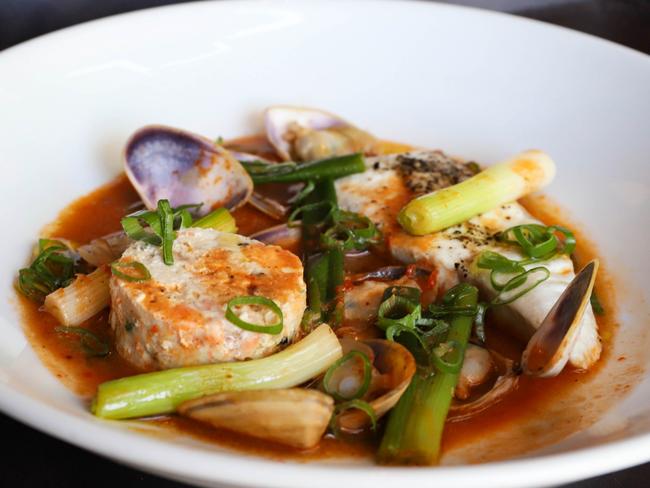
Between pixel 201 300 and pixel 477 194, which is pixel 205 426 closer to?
pixel 201 300

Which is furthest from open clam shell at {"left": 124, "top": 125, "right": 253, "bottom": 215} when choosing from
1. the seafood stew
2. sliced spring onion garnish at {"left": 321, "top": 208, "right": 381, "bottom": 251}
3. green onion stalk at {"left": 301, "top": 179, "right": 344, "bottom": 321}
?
sliced spring onion garnish at {"left": 321, "top": 208, "right": 381, "bottom": 251}

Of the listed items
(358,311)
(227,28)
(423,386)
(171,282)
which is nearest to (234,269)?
(171,282)

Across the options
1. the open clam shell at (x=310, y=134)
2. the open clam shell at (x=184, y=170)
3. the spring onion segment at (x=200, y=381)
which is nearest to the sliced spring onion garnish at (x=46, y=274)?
the open clam shell at (x=184, y=170)

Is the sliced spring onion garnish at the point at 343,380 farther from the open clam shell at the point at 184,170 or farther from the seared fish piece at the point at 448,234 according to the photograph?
the open clam shell at the point at 184,170

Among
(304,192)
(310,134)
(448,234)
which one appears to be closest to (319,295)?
(448,234)

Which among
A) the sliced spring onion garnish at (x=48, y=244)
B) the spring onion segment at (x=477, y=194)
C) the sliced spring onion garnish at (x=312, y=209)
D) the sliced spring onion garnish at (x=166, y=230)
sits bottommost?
the sliced spring onion garnish at (x=48, y=244)

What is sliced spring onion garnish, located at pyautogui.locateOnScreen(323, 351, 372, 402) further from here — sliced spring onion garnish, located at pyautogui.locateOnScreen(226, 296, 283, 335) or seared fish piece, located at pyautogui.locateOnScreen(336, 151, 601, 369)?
seared fish piece, located at pyautogui.locateOnScreen(336, 151, 601, 369)

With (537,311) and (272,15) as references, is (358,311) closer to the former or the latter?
(537,311)

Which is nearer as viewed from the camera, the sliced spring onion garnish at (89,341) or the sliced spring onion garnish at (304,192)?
the sliced spring onion garnish at (89,341)
